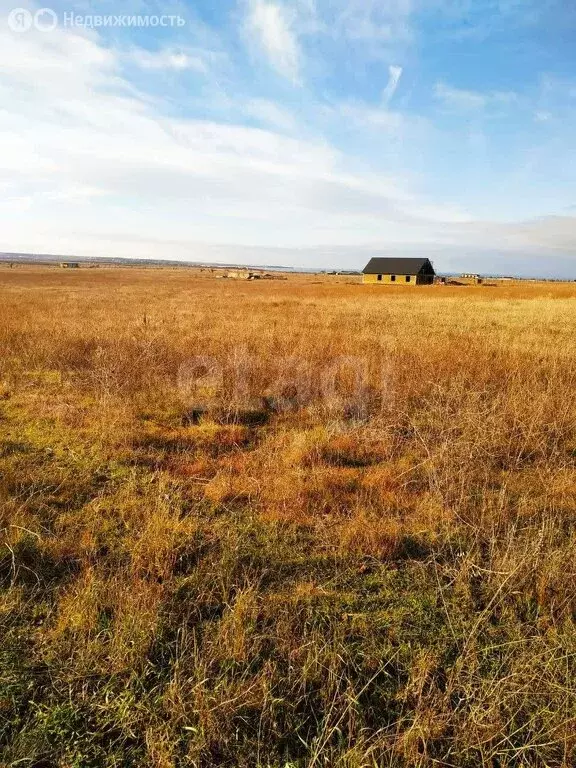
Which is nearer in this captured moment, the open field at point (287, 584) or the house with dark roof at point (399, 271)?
the open field at point (287, 584)

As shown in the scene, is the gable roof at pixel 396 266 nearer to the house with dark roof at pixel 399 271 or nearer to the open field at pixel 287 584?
the house with dark roof at pixel 399 271

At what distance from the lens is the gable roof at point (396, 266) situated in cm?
6331

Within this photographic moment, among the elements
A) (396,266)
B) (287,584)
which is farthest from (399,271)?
(287,584)

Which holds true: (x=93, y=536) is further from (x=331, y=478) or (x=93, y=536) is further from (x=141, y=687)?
(x=331, y=478)

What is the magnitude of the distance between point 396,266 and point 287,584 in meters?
67.3

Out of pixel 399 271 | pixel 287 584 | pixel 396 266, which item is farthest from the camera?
pixel 396 266

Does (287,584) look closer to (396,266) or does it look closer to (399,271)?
(399,271)

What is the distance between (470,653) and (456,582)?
2.04 feet

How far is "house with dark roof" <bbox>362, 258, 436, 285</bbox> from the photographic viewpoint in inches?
2459

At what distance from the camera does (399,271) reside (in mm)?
63562

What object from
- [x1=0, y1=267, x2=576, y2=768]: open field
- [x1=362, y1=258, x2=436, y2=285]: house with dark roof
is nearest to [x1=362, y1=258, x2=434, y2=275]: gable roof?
[x1=362, y1=258, x2=436, y2=285]: house with dark roof

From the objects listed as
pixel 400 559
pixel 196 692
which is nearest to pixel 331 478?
pixel 400 559

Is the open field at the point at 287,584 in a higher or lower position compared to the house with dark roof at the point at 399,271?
lower

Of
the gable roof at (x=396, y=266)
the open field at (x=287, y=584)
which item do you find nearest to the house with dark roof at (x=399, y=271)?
the gable roof at (x=396, y=266)
